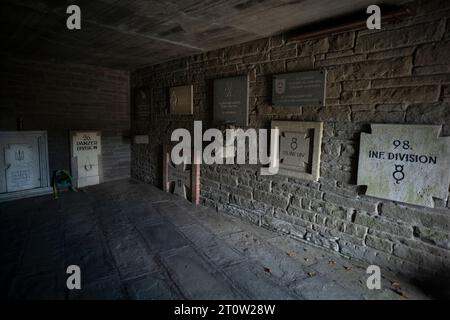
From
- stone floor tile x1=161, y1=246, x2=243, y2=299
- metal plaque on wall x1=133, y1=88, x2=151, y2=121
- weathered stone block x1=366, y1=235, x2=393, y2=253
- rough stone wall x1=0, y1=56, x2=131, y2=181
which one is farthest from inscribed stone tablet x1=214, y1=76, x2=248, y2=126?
rough stone wall x1=0, y1=56, x2=131, y2=181

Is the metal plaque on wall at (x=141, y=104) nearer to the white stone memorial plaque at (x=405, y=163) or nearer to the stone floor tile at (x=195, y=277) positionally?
the stone floor tile at (x=195, y=277)

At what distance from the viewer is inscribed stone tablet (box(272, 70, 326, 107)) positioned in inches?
113

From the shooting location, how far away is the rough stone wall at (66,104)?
4582mm

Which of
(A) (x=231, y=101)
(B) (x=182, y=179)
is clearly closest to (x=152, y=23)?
(A) (x=231, y=101)

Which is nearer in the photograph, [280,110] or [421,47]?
[421,47]

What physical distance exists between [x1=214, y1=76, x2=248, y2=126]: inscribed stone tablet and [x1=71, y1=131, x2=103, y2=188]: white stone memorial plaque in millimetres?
3094

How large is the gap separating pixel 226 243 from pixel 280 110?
1.73m

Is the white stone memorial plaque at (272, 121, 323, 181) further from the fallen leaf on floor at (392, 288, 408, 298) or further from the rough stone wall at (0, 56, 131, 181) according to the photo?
the rough stone wall at (0, 56, 131, 181)

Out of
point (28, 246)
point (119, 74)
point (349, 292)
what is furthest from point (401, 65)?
point (119, 74)

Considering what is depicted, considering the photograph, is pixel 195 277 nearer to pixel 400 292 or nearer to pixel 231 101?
pixel 400 292

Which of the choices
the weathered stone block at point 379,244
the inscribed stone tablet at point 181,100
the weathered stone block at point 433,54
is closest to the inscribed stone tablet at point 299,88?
the weathered stone block at point 433,54

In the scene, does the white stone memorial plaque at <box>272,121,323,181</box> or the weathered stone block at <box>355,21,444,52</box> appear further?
the white stone memorial plaque at <box>272,121,323,181</box>

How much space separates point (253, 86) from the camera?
11.6 feet

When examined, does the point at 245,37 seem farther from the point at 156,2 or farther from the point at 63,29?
the point at 63,29
